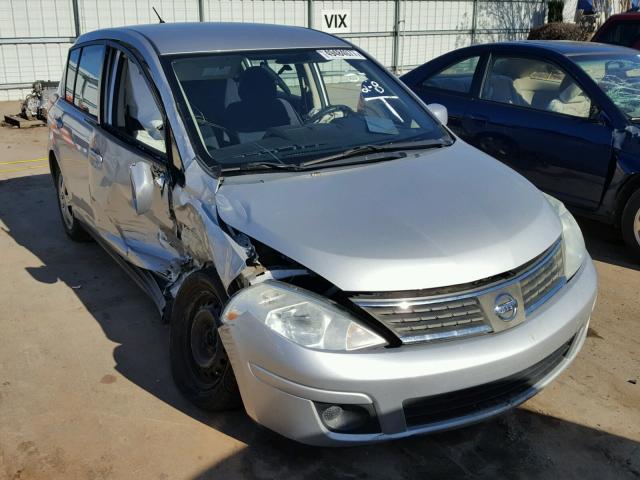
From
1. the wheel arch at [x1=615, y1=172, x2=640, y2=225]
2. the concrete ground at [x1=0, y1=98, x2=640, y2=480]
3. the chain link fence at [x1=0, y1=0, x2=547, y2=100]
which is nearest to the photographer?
the concrete ground at [x1=0, y1=98, x2=640, y2=480]

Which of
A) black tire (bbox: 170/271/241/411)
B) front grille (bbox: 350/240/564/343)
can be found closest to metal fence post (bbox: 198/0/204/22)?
black tire (bbox: 170/271/241/411)

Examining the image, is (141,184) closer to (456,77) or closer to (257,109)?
(257,109)

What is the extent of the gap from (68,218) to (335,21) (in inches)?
489

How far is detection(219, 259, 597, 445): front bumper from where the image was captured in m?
2.51

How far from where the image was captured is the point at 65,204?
5660mm

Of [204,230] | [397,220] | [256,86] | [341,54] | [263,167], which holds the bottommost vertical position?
[204,230]

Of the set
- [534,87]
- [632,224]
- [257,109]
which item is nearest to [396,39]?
[534,87]

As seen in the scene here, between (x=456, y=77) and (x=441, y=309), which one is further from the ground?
(x=456, y=77)

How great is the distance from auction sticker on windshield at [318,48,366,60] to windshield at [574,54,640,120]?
2.22 m

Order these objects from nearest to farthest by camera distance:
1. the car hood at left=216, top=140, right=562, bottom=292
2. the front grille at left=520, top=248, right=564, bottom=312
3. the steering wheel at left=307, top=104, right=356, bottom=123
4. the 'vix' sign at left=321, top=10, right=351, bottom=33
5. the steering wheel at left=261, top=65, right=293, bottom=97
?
the car hood at left=216, top=140, right=562, bottom=292, the front grille at left=520, top=248, right=564, bottom=312, the steering wheel at left=307, top=104, right=356, bottom=123, the steering wheel at left=261, top=65, right=293, bottom=97, the 'vix' sign at left=321, top=10, right=351, bottom=33

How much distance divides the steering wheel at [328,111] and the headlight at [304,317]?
1512 millimetres

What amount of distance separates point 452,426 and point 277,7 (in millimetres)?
14838

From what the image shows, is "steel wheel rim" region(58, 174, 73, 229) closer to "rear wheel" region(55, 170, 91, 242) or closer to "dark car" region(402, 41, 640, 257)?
"rear wheel" region(55, 170, 91, 242)

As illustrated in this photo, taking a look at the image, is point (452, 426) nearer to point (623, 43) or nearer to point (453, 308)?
point (453, 308)
